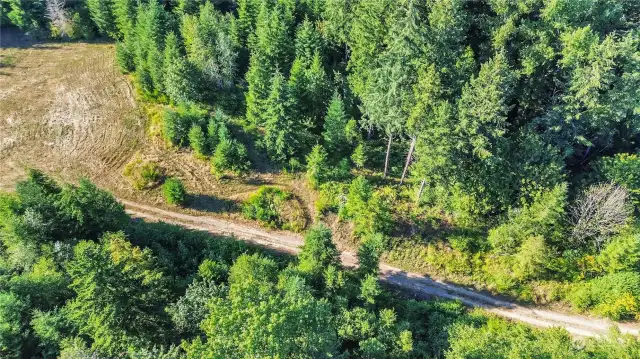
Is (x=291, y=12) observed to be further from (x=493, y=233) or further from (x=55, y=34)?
(x=55, y=34)

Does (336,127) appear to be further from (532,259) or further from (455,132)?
(532,259)

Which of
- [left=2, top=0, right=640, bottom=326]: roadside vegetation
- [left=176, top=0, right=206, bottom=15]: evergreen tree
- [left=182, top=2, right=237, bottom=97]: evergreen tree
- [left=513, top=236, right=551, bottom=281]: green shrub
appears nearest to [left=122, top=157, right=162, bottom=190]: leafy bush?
[left=2, top=0, right=640, bottom=326]: roadside vegetation

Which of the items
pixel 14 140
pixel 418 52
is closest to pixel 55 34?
pixel 14 140

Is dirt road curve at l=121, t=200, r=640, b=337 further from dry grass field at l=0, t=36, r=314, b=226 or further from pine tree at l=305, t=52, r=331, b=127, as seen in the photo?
pine tree at l=305, t=52, r=331, b=127

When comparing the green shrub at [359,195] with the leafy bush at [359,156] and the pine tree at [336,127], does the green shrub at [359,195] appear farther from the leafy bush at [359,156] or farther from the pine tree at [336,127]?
the pine tree at [336,127]

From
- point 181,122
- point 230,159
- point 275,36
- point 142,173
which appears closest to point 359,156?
point 230,159

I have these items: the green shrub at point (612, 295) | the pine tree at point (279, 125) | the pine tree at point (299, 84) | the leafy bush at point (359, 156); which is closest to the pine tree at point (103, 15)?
the pine tree at point (299, 84)
